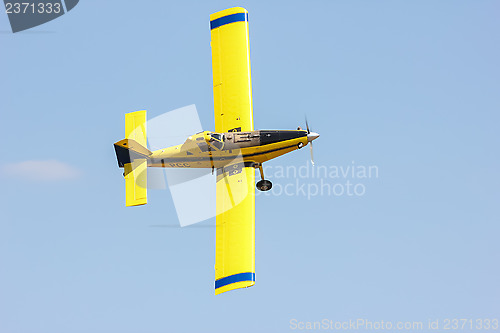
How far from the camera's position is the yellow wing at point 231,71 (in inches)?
1430

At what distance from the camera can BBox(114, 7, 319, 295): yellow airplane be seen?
3256 cm

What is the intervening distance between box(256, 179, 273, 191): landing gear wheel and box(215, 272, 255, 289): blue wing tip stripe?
4.65 meters

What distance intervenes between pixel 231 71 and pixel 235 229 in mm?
8467

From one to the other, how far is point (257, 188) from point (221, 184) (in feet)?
5.44

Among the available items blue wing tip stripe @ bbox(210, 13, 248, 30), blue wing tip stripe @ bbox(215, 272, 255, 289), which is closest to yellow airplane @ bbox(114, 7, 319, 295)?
blue wing tip stripe @ bbox(215, 272, 255, 289)

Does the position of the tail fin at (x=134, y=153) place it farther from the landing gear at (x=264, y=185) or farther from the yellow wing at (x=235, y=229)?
the landing gear at (x=264, y=185)

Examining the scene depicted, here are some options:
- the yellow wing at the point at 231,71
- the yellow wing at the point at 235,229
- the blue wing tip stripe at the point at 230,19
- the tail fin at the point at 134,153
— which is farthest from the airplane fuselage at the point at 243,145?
the blue wing tip stripe at the point at 230,19

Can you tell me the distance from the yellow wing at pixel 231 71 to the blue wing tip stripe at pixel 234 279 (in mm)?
7370

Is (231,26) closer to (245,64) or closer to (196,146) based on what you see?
(245,64)

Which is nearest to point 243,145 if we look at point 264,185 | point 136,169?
point 264,185

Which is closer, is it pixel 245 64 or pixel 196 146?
pixel 196 146

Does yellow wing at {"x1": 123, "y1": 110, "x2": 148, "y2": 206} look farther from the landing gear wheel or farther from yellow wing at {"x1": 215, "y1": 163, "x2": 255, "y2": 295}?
the landing gear wheel

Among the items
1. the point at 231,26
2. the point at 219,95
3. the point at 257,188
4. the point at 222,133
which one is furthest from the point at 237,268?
the point at 231,26

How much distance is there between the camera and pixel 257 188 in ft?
115
